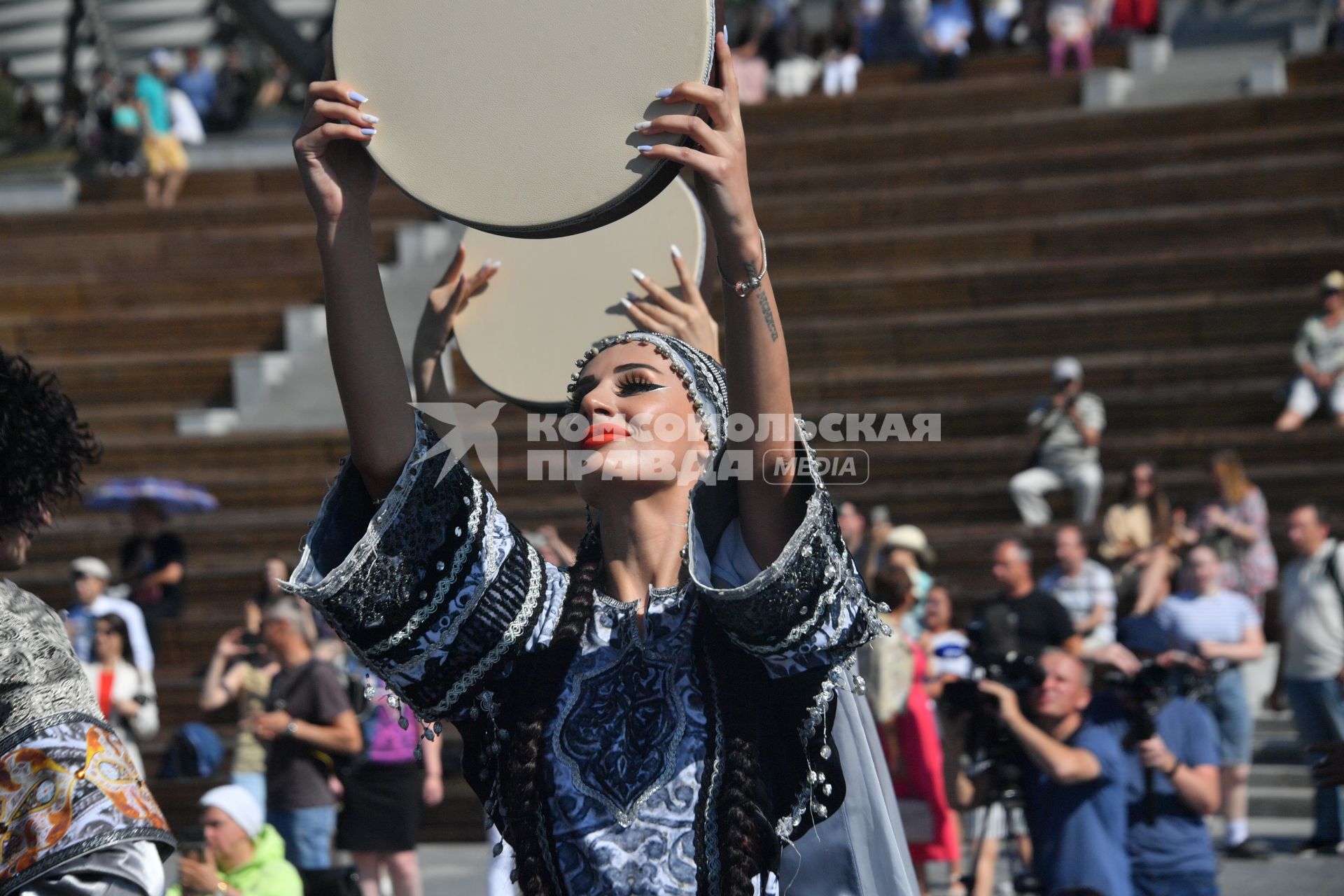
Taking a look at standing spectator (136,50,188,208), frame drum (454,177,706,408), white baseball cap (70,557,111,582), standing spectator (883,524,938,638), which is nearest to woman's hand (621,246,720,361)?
frame drum (454,177,706,408)

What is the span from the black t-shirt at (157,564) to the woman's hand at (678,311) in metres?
8.83

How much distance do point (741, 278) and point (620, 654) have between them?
66 cm

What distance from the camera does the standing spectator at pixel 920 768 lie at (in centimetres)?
686

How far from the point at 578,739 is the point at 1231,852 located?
6291 millimetres

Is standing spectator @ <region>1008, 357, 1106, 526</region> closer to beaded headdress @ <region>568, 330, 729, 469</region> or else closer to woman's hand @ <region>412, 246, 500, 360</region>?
woman's hand @ <region>412, 246, 500, 360</region>

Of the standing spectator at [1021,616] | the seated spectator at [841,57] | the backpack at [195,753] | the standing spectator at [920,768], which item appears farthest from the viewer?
the seated spectator at [841,57]

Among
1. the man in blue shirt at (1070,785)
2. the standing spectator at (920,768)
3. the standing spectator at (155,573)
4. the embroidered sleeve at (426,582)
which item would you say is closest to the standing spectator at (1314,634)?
the standing spectator at (920,768)

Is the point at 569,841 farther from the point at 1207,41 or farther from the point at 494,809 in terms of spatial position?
the point at 1207,41

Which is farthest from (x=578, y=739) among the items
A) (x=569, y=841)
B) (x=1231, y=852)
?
(x=1231, y=852)

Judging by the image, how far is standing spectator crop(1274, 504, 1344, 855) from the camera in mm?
8203

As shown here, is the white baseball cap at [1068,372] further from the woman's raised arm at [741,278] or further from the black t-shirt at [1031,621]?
the woman's raised arm at [741,278]

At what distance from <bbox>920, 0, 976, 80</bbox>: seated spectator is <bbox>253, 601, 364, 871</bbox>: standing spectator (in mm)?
10542

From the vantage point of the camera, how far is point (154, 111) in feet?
60.2

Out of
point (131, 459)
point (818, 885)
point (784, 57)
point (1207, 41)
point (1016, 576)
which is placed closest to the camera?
point (818, 885)
